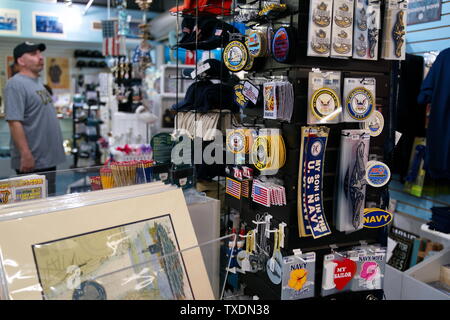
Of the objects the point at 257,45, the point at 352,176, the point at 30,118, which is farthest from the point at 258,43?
the point at 30,118

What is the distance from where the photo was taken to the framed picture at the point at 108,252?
0.83 m

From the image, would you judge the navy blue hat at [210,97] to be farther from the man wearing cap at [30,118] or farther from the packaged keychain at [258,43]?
the man wearing cap at [30,118]

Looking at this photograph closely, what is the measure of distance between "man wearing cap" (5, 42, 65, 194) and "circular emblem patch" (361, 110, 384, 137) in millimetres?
2476

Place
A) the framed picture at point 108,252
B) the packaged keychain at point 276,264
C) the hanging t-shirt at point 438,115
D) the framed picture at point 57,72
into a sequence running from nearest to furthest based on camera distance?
the framed picture at point 108,252 → the packaged keychain at point 276,264 → the hanging t-shirt at point 438,115 → the framed picture at point 57,72

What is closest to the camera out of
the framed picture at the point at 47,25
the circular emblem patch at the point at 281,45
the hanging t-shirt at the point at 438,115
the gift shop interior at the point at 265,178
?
the gift shop interior at the point at 265,178

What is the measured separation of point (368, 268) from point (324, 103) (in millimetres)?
784

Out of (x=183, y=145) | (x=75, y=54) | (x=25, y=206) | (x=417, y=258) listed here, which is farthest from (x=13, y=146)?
(x=75, y=54)

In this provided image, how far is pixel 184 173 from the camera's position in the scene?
1446 mm

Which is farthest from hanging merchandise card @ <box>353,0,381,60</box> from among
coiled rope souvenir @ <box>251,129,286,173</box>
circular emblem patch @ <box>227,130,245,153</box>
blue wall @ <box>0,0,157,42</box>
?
blue wall @ <box>0,0,157,42</box>

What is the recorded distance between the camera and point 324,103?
1.64 meters

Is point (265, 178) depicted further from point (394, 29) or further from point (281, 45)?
point (394, 29)

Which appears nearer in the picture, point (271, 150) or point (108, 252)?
point (108, 252)

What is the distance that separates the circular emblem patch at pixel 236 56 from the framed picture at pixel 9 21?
7076 mm

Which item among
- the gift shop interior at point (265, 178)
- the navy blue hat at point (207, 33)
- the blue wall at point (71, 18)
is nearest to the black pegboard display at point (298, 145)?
the gift shop interior at point (265, 178)
